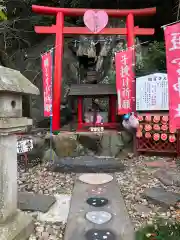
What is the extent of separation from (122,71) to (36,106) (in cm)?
833

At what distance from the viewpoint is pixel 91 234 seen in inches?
134

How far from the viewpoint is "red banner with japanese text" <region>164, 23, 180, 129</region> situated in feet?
13.4

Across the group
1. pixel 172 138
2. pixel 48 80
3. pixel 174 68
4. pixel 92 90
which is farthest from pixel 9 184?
pixel 92 90

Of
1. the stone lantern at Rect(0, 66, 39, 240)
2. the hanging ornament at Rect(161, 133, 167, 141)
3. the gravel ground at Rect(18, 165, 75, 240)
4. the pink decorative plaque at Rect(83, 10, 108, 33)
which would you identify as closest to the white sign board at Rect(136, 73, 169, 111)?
the hanging ornament at Rect(161, 133, 167, 141)

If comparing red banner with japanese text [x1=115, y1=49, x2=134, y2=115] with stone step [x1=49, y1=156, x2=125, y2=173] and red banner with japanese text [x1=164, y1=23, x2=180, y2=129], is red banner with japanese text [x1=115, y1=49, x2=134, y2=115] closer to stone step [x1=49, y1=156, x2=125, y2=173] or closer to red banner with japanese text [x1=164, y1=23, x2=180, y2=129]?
stone step [x1=49, y1=156, x2=125, y2=173]

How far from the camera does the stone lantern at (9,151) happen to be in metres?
3.00

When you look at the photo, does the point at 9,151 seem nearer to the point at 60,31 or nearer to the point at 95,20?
the point at 95,20

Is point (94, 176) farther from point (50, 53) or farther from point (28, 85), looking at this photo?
point (50, 53)

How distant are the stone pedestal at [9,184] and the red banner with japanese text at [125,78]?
5.06 meters

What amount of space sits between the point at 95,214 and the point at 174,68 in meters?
2.96

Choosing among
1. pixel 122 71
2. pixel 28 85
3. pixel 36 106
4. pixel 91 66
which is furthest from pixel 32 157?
pixel 91 66

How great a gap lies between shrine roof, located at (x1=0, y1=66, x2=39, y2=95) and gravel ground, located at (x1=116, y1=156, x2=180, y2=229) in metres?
2.76

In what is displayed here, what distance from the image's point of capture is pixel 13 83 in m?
3.07

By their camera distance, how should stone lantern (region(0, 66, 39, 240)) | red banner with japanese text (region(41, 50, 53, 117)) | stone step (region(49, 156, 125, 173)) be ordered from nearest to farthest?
stone lantern (region(0, 66, 39, 240))
stone step (region(49, 156, 125, 173))
red banner with japanese text (region(41, 50, 53, 117))
